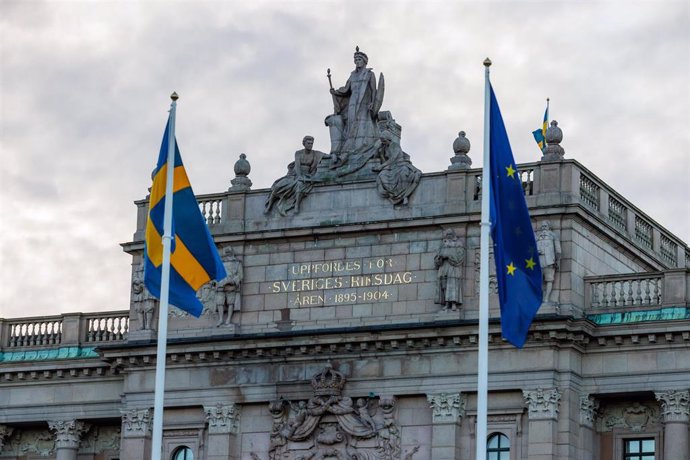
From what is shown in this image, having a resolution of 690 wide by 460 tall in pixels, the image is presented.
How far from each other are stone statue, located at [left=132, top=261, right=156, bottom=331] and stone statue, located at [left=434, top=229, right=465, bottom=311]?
8871 mm

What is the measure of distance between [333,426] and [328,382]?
4.09 feet

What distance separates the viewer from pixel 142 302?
63.4 metres

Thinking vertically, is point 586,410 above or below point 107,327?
below

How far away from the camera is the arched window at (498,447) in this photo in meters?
58.1

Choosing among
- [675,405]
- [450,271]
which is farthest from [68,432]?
[675,405]

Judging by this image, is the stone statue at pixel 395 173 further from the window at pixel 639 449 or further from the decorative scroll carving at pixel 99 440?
the decorative scroll carving at pixel 99 440

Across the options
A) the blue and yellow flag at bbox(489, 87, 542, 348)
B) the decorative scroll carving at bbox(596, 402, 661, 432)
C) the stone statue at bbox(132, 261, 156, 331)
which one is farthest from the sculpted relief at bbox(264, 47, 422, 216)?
the blue and yellow flag at bbox(489, 87, 542, 348)

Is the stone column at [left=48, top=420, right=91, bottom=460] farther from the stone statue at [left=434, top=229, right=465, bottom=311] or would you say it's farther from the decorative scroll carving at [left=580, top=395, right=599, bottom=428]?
the decorative scroll carving at [left=580, top=395, right=599, bottom=428]

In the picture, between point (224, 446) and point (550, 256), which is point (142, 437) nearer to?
point (224, 446)

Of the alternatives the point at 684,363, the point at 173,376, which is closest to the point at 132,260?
the point at 173,376

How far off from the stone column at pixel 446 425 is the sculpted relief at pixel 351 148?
20.6 ft

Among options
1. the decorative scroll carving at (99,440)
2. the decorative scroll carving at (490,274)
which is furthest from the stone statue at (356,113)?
the decorative scroll carving at (99,440)

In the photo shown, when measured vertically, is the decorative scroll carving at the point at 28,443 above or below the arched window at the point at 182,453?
above

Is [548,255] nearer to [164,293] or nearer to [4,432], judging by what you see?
[164,293]
